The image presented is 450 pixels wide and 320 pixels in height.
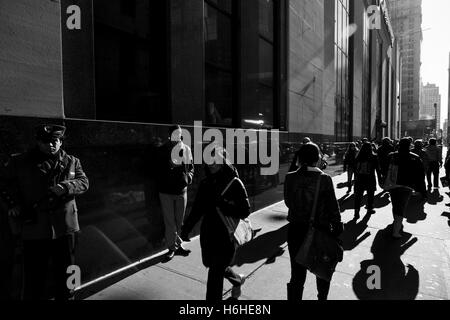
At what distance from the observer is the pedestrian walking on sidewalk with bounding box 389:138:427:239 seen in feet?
18.7

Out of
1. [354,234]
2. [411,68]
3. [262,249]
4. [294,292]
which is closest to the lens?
[294,292]

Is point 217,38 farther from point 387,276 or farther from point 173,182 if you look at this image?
point 387,276

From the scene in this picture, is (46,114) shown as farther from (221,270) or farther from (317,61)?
(317,61)

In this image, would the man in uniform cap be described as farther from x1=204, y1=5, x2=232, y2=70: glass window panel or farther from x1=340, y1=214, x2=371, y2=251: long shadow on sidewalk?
x1=204, y1=5, x2=232, y2=70: glass window panel

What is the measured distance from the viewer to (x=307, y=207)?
307 cm

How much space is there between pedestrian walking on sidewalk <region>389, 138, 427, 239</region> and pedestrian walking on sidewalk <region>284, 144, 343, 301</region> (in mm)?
3353

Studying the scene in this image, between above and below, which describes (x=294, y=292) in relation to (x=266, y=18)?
below

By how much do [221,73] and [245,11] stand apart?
2.23m

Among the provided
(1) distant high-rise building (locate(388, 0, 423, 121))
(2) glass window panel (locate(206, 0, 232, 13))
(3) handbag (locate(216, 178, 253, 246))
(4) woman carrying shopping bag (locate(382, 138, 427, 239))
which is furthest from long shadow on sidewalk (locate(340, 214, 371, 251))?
(1) distant high-rise building (locate(388, 0, 423, 121))

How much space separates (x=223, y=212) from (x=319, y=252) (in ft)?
3.26

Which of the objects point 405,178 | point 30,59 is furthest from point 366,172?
point 30,59

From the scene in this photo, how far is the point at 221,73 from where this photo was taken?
312 inches

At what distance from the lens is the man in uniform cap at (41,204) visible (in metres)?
2.84
